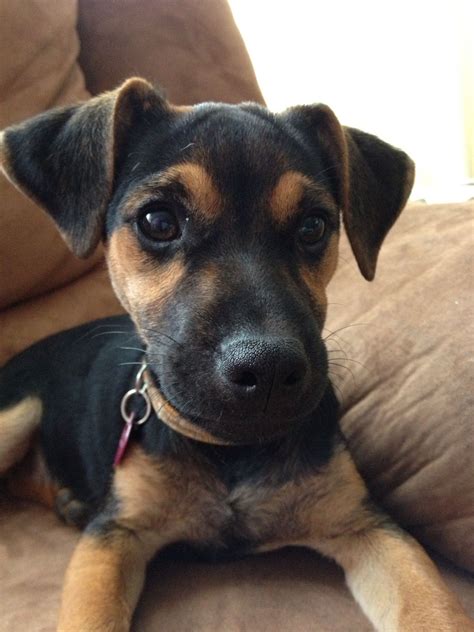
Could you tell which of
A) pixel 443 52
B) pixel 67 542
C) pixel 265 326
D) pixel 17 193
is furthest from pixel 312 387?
pixel 443 52

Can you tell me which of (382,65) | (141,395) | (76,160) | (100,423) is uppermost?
(76,160)

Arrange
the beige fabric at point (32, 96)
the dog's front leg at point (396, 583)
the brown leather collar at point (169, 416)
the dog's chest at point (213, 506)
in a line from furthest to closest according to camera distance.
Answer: the beige fabric at point (32, 96) → the dog's chest at point (213, 506) → the brown leather collar at point (169, 416) → the dog's front leg at point (396, 583)

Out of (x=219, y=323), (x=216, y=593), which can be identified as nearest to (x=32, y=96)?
(x=219, y=323)

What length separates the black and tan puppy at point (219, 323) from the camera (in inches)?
53.9

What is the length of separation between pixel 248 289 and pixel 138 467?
595 mm

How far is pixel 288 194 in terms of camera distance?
157 cm

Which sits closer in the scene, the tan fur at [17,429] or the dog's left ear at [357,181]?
the dog's left ear at [357,181]

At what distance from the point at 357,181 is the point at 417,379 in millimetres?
527

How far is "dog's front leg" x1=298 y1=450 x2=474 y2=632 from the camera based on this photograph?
1.47m

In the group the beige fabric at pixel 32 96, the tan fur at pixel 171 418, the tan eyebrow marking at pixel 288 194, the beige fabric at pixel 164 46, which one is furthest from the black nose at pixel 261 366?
the beige fabric at pixel 164 46

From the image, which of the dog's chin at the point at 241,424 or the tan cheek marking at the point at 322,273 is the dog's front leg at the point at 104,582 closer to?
the dog's chin at the point at 241,424

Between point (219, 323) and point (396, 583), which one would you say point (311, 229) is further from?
point (396, 583)

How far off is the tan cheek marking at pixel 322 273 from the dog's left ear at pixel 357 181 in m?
0.08

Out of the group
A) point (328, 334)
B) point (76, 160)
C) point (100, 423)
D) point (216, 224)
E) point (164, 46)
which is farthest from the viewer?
point (164, 46)
